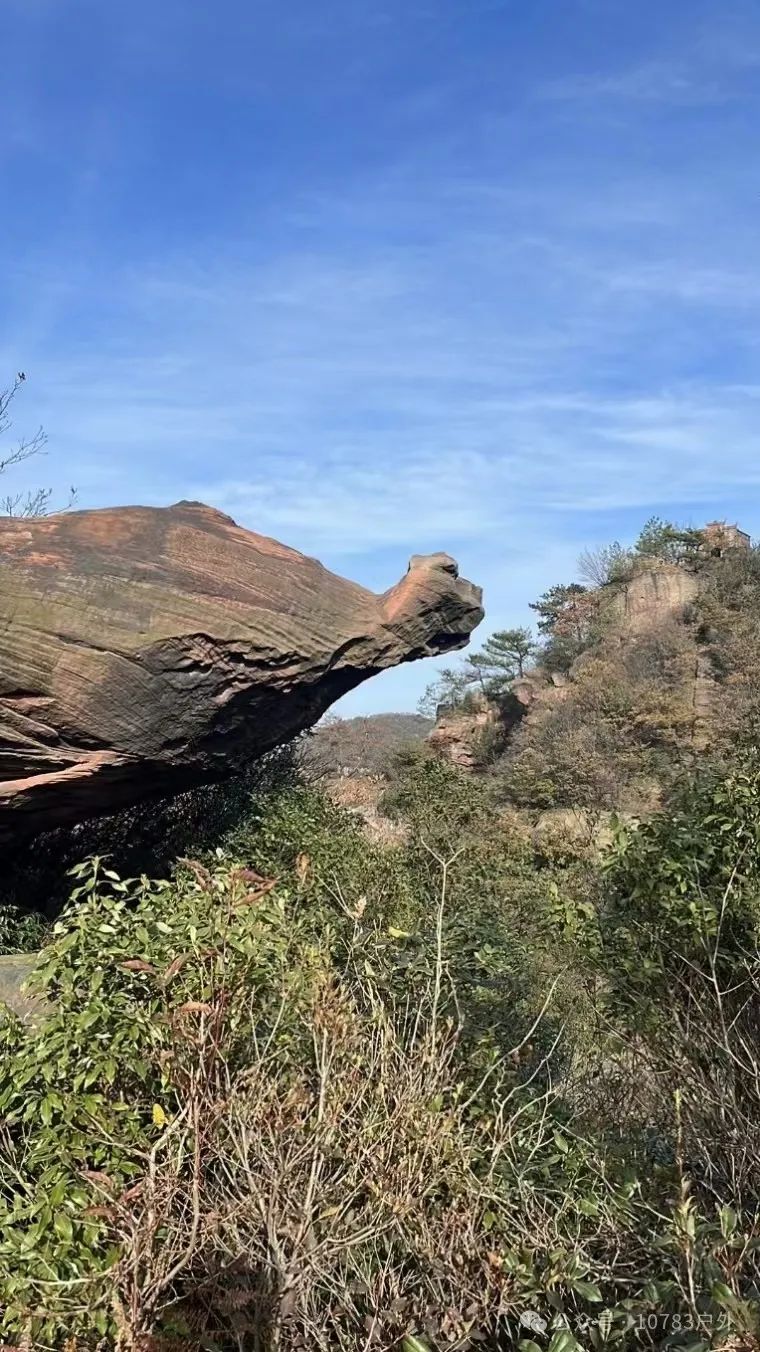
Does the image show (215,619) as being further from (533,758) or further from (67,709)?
(533,758)

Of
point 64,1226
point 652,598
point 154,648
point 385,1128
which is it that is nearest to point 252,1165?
point 385,1128

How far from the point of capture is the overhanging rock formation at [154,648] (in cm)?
609

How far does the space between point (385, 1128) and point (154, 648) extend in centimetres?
399

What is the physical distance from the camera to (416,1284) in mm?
2625

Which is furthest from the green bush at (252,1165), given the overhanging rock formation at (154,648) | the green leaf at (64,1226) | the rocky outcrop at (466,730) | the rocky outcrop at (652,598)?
the rocky outcrop at (652,598)

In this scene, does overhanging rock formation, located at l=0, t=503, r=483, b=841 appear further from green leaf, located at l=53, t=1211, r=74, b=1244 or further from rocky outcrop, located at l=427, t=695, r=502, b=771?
rocky outcrop, located at l=427, t=695, r=502, b=771

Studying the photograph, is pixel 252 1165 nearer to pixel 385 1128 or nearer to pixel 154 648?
pixel 385 1128

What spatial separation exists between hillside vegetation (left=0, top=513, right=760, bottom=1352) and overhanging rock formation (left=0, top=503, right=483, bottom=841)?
2567mm

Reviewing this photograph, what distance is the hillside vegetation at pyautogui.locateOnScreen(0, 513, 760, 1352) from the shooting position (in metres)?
2.53

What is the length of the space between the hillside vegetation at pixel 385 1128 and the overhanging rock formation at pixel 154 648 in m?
2.57

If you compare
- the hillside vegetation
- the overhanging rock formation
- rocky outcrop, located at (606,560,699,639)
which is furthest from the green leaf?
rocky outcrop, located at (606,560,699,639)

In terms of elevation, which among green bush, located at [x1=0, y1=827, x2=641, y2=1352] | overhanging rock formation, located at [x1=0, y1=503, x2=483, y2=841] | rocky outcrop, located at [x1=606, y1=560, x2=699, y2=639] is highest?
rocky outcrop, located at [x1=606, y1=560, x2=699, y2=639]

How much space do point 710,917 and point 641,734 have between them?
15565mm

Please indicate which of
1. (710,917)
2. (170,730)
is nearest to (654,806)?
(170,730)
